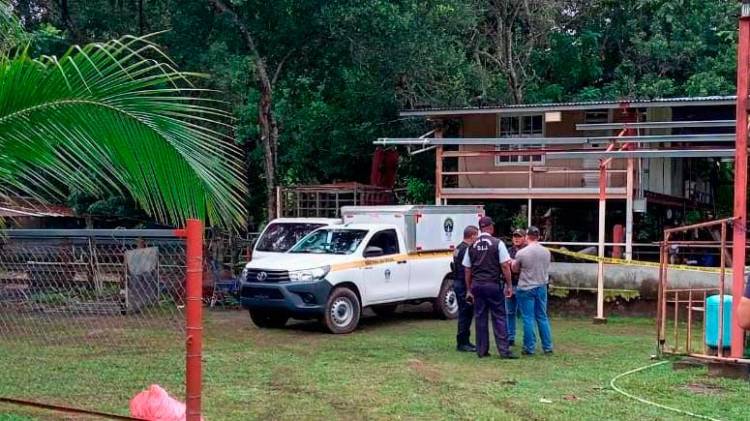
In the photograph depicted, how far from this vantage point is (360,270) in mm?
13969

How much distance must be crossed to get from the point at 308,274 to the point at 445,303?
3438mm

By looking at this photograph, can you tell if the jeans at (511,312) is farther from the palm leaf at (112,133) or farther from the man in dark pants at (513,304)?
the palm leaf at (112,133)

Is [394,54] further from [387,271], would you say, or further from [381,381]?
[381,381]

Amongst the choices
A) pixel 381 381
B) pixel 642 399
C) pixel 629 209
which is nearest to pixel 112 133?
pixel 381 381

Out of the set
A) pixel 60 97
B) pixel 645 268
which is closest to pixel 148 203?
pixel 60 97

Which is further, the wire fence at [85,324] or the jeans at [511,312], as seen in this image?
the jeans at [511,312]

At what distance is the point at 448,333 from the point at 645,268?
4831 mm

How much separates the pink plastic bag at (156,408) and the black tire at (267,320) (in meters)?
8.23

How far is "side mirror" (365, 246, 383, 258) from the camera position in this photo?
561 inches

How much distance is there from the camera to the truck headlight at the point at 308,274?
13312 mm

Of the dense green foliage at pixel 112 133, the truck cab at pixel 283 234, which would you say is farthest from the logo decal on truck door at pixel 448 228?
the dense green foliage at pixel 112 133

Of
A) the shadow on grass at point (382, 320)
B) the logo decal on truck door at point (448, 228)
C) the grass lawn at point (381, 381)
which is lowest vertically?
the shadow on grass at point (382, 320)

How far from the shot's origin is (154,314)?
1206cm

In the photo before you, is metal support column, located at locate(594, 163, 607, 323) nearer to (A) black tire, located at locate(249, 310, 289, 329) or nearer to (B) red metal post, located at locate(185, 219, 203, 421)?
(A) black tire, located at locate(249, 310, 289, 329)
